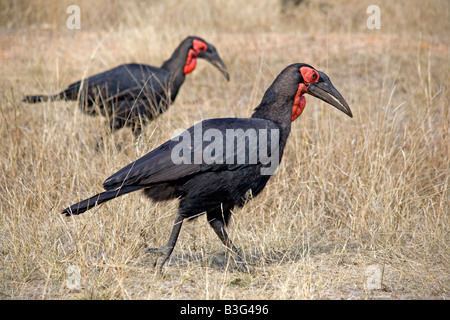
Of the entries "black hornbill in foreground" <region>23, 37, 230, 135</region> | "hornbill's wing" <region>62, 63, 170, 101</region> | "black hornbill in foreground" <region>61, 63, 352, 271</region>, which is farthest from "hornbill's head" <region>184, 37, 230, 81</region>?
"black hornbill in foreground" <region>61, 63, 352, 271</region>

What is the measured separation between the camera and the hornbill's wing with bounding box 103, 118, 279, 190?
3422 mm

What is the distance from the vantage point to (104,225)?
3852 millimetres

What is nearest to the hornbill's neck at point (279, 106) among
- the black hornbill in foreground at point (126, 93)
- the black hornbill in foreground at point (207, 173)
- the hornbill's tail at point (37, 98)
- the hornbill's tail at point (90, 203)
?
the black hornbill in foreground at point (207, 173)

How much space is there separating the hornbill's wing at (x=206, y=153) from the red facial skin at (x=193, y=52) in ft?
9.30

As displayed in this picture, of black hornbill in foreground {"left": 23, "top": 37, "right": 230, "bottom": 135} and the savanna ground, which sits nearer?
the savanna ground

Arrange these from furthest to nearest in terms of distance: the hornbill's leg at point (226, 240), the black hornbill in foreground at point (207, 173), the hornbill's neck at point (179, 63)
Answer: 1. the hornbill's neck at point (179, 63)
2. the hornbill's leg at point (226, 240)
3. the black hornbill in foreground at point (207, 173)

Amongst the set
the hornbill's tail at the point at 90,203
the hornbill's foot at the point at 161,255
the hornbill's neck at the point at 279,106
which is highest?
the hornbill's neck at the point at 279,106

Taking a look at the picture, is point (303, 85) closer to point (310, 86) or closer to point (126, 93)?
point (310, 86)

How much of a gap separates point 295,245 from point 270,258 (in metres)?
0.36

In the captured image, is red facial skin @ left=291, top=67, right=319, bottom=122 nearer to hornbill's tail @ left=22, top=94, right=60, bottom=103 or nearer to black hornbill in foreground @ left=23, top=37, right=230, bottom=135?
black hornbill in foreground @ left=23, top=37, right=230, bottom=135

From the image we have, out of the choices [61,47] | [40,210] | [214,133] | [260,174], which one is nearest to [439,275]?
[260,174]

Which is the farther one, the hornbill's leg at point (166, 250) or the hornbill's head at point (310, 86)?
the hornbill's head at point (310, 86)

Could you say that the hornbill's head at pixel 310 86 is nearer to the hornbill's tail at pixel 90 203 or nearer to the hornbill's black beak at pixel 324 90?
the hornbill's black beak at pixel 324 90

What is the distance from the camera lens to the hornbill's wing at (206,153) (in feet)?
11.2
